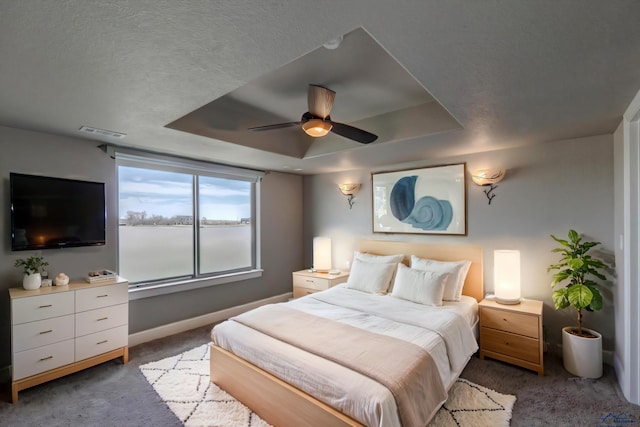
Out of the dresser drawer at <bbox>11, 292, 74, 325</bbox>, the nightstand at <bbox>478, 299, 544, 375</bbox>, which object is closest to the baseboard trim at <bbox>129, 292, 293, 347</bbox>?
the dresser drawer at <bbox>11, 292, 74, 325</bbox>

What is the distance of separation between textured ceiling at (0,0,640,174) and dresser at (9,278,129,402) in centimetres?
150

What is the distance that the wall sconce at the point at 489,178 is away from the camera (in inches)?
130

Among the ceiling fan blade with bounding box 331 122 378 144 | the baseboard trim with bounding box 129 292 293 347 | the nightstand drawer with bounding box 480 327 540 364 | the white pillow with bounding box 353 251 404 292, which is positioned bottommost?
the baseboard trim with bounding box 129 292 293 347

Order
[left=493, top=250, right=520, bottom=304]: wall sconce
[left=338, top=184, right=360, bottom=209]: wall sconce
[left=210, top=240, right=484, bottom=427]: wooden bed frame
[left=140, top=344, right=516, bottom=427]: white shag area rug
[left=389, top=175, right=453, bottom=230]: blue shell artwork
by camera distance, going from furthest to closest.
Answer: [left=338, top=184, right=360, bottom=209]: wall sconce → [left=389, top=175, right=453, bottom=230]: blue shell artwork → [left=493, top=250, right=520, bottom=304]: wall sconce → [left=140, top=344, right=516, bottom=427]: white shag area rug → [left=210, top=240, right=484, bottom=427]: wooden bed frame

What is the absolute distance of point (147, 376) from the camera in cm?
272

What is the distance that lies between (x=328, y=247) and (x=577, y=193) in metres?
3.09

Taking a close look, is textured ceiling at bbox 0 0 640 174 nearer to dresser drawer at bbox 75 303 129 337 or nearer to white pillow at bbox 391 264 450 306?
white pillow at bbox 391 264 450 306

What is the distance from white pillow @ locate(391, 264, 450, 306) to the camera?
3115 millimetres

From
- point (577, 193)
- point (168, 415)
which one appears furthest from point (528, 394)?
point (168, 415)

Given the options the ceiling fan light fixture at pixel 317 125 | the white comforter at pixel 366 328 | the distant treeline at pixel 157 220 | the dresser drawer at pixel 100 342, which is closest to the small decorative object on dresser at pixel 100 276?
the dresser drawer at pixel 100 342

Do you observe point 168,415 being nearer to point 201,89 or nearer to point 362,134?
point 201,89

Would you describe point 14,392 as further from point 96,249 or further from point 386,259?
point 386,259

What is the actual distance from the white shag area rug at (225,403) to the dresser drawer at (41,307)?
90cm

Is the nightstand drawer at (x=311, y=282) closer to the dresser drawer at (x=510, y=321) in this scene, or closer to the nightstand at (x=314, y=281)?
the nightstand at (x=314, y=281)
